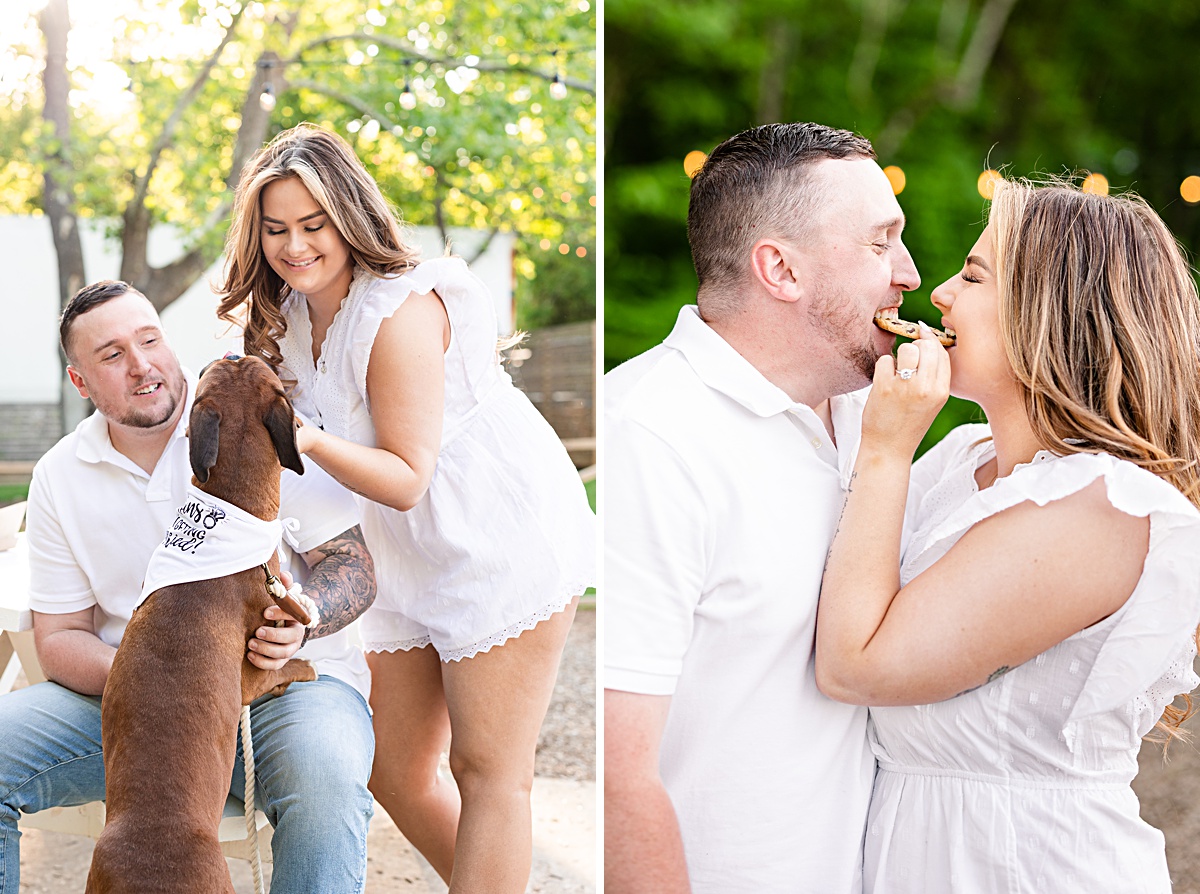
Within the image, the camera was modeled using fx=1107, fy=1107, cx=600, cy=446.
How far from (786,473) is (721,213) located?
0.49 meters

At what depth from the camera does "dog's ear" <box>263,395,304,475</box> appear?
161 cm

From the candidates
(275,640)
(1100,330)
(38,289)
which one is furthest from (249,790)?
(38,289)

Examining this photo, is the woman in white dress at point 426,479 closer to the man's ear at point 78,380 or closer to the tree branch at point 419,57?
the man's ear at point 78,380

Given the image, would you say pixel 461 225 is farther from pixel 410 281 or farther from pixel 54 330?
pixel 410 281

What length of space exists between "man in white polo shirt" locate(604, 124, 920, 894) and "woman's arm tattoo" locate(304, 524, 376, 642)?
1.54ft

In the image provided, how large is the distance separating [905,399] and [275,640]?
1024 millimetres

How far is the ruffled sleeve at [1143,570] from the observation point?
4.88 feet

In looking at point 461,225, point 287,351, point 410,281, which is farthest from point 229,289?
point 461,225

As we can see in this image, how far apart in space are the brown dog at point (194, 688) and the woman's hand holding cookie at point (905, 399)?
0.85 metres

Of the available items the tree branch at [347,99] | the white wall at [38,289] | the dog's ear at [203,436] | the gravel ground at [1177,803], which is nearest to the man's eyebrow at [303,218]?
the dog's ear at [203,436]

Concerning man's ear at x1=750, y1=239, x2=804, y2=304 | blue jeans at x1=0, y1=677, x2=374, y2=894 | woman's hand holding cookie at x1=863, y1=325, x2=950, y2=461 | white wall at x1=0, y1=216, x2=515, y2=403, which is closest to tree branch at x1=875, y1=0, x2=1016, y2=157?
white wall at x1=0, y1=216, x2=515, y2=403

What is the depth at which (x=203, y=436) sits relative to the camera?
5.21 ft

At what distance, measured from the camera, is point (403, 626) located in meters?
2.18

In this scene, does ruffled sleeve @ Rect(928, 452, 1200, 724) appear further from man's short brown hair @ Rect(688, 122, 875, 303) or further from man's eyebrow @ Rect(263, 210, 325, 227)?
man's eyebrow @ Rect(263, 210, 325, 227)
